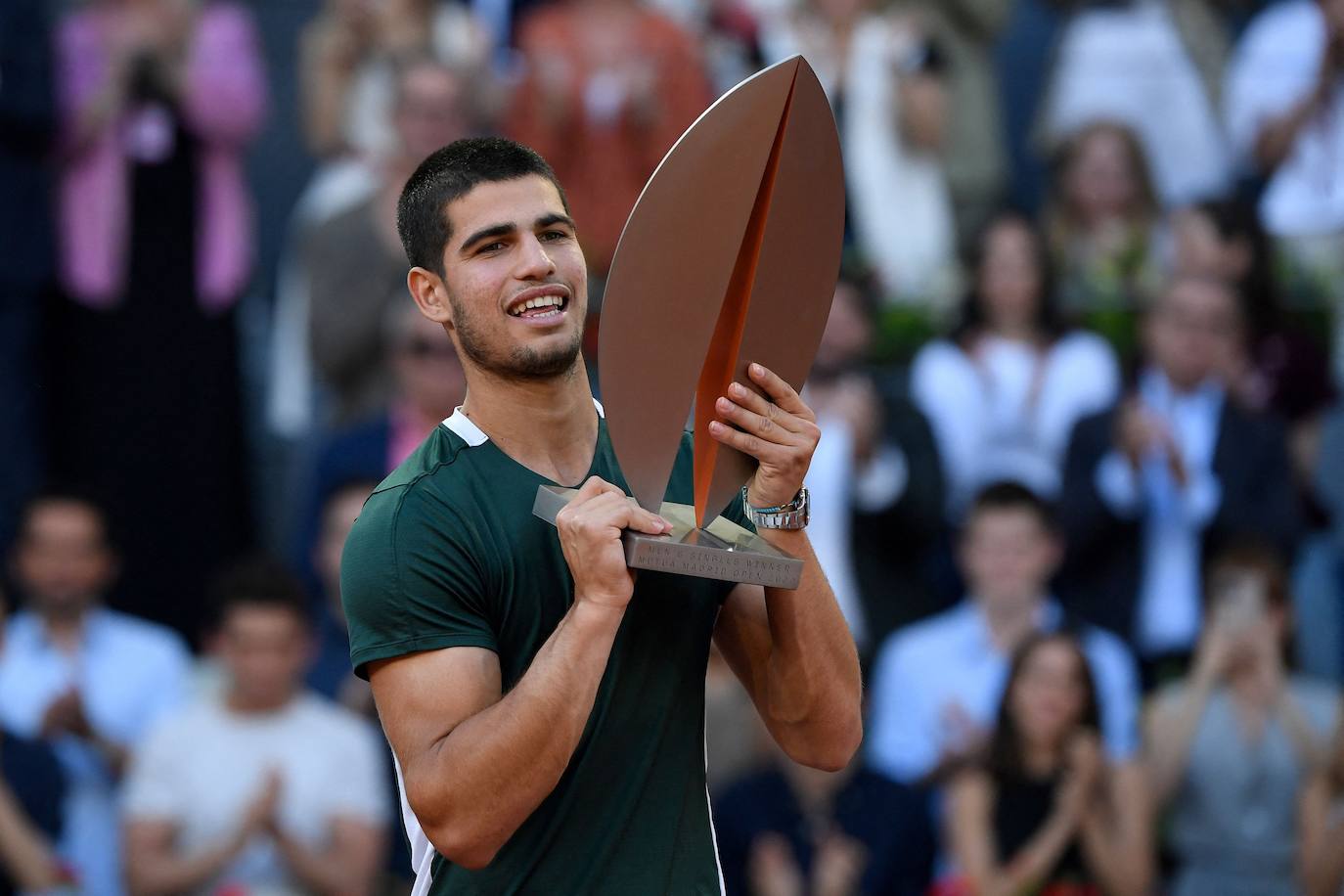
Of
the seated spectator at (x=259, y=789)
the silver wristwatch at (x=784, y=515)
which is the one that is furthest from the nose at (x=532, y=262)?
the seated spectator at (x=259, y=789)

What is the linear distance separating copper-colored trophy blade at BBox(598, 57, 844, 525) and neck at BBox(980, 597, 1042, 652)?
3596 millimetres

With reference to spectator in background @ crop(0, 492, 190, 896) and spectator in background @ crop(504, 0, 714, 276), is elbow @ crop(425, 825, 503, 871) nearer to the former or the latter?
spectator in background @ crop(0, 492, 190, 896)

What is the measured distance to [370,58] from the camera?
738 cm

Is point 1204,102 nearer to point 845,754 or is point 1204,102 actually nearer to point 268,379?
point 268,379

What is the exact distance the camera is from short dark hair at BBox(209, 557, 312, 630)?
19.6ft

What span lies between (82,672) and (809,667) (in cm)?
396

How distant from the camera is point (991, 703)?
611 cm

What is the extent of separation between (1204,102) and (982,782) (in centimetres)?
340

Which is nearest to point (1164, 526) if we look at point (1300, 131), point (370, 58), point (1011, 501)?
point (1011, 501)

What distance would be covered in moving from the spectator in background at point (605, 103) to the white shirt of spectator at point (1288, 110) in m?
2.22

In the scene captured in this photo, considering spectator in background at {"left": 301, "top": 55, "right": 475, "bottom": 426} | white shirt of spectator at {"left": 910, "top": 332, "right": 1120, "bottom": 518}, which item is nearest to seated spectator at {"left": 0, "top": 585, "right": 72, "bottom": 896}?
spectator in background at {"left": 301, "top": 55, "right": 475, "bottom": 426}

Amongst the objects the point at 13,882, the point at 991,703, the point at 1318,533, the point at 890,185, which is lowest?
the point at 13,882

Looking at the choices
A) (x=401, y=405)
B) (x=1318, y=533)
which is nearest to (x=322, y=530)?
(x=401, y=405)

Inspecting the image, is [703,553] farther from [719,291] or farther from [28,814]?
[28,814]
